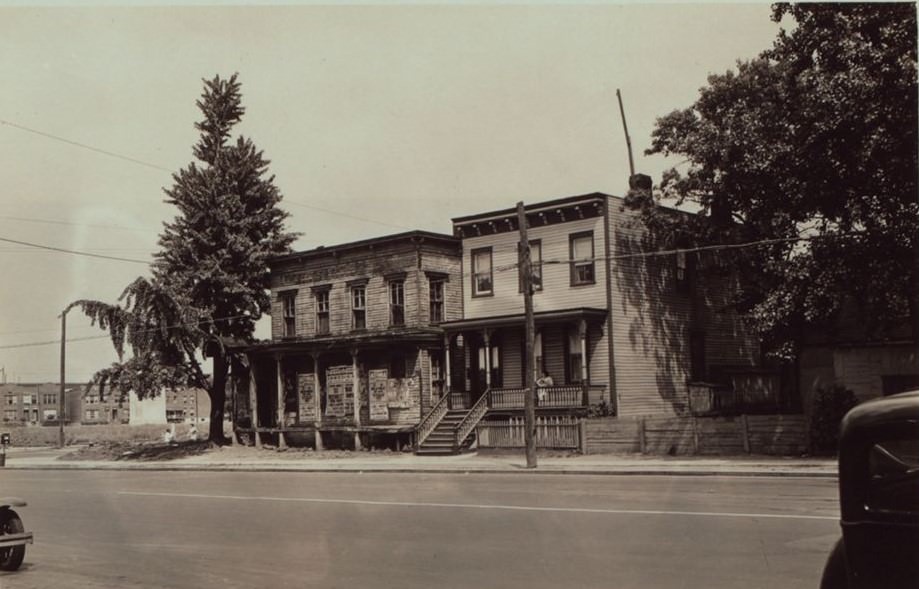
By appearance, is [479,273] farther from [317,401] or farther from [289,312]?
[289,312]

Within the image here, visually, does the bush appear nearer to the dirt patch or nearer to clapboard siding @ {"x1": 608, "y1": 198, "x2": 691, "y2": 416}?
clapboard siding @ {"x1": 608, "y1": 198, "x2": 691, "y2": 416}

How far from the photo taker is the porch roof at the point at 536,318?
30.9 metres

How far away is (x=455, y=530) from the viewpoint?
1280 centimetres

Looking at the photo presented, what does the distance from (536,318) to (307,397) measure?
12885 mm

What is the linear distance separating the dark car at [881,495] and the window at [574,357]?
2737cm

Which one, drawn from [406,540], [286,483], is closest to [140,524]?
[406,540]

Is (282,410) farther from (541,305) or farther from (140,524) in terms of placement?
(140,524)

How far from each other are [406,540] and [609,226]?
69.1 ft

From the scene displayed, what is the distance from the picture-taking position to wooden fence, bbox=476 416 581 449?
2923 centimetres

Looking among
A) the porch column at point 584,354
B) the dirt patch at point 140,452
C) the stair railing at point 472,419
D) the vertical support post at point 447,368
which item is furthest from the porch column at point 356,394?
the porch column at point 584,354

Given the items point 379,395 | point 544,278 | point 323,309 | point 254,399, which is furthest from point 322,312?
point 544,278

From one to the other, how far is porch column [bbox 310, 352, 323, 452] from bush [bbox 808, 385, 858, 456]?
801 inches

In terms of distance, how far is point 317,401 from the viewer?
3884 centimetres

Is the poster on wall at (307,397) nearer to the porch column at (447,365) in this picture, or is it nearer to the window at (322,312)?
the window at (322,312)
